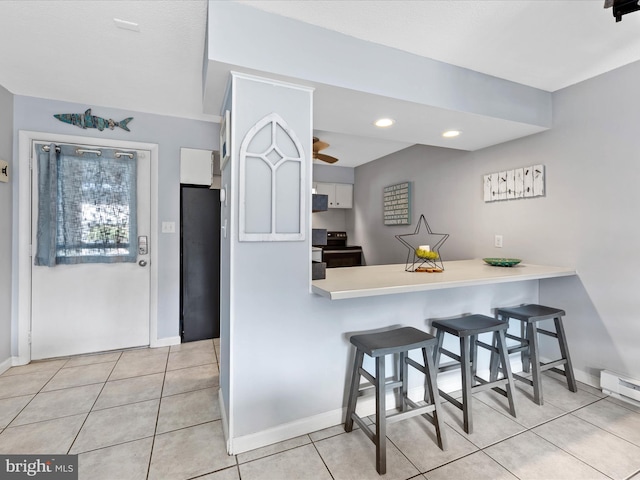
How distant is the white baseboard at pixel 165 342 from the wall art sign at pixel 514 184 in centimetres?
342

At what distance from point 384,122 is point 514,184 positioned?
4.54ft

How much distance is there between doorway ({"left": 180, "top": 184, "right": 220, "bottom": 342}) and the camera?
322 cm

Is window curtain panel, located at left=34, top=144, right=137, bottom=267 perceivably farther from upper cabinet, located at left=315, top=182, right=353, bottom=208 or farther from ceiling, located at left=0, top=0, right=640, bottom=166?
upper cabinet, located at left=315, top=182, right=353, bottom=208

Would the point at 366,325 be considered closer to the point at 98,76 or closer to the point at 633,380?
the point at 633,380

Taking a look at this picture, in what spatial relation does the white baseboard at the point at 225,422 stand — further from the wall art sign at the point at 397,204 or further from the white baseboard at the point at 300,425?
the wall art sign at the point at 397,204

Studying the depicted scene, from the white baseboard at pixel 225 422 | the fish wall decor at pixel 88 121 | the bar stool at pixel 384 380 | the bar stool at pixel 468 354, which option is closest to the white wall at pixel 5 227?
the fish wall decor at pixel 88 121

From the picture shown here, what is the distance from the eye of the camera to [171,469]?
60.3 inches

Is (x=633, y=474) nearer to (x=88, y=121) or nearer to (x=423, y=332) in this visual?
(x=423, y=332)

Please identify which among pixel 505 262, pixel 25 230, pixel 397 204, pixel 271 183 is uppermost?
pixel 397 204

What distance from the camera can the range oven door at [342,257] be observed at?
488 cm

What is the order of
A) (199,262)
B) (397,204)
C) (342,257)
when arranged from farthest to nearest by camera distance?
(342,257)
(397,204)
(199,262)

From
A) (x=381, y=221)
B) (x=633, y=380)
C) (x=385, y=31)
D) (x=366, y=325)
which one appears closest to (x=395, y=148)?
(x=381, y=221)

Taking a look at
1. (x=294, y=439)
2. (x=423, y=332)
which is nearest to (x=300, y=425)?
(x=294, y=439)

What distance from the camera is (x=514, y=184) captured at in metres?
2.74
